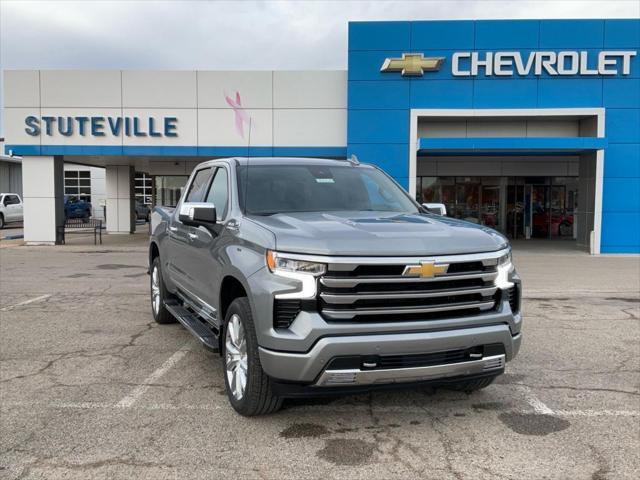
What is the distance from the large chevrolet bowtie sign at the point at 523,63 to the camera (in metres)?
17.9

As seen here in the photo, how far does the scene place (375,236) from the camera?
3.74m

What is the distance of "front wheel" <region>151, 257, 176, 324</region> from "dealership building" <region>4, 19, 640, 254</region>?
461 inches

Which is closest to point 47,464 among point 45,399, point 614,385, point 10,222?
point 45,399

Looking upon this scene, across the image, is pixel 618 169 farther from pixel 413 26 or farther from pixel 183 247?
pixel 183 247

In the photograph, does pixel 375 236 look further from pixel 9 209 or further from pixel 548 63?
pixel 9 209

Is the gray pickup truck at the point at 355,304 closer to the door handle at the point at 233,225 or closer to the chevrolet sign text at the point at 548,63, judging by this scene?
the door handle at the point at 233,225

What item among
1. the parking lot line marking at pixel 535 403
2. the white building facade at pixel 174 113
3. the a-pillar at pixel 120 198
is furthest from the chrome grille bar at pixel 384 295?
the a-pillar at pixel 120 198

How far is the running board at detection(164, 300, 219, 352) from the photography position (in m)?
4.79

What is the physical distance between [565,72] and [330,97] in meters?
7.38

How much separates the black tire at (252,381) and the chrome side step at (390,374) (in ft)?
1.63

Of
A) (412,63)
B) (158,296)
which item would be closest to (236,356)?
(158,296)

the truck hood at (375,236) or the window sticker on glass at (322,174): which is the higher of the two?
the window sticker on glass at (322,174)

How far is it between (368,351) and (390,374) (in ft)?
0.71

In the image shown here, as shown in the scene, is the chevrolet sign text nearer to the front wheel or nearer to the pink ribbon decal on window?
the pink ribbon decal on window
